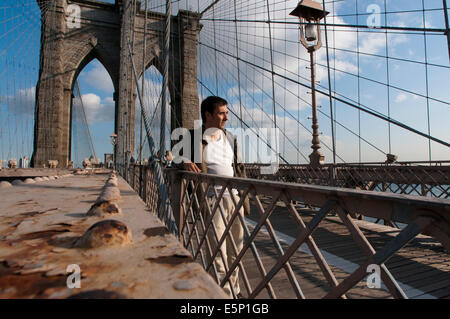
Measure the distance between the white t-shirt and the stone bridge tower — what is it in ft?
42.0

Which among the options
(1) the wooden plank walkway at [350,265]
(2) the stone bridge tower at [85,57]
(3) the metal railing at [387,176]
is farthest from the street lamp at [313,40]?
(2) the stone bridge tower at [85,57]

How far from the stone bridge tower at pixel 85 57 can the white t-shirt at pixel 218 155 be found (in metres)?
12.8

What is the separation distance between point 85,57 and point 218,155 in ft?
62.0

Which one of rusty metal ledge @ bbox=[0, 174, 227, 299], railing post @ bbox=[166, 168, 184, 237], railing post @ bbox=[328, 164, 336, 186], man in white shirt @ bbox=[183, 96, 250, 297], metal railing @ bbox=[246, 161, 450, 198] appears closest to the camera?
rusty metal ledge @ bbox=[0, 174, 227, 299]

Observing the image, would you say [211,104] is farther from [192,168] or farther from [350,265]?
[350,265]

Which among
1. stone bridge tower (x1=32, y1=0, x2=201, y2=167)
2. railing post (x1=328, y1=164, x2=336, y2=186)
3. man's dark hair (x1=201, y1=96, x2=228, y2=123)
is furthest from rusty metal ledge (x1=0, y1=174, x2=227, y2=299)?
stone bridge tower (x1=32, y1=0, x2=201, y2=167)

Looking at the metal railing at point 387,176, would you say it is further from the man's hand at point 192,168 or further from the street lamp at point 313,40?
the man's hand at point 192,168

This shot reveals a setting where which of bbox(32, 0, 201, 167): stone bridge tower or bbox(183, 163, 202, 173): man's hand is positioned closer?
bbox(183, 163, 202, 173): man's hand

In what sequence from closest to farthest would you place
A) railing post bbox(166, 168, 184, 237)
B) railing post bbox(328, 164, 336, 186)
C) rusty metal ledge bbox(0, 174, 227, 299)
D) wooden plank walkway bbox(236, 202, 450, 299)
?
rusty metal ledge bbox(0, 174, 227, 299) < railing post bbox(166, 168, 184, 237) < wooden plank walkway bbox(236, 202, 450, 299) < railing post bbox(328, 164, 336, 186)

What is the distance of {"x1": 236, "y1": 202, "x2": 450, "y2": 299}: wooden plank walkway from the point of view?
2.31 meters

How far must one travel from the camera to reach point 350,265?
2.95 m

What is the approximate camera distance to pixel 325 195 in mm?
714

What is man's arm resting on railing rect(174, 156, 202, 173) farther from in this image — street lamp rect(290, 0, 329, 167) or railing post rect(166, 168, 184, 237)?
street lamp rect(290, 0, 329, 167)

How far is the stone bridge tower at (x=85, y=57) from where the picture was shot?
1484 centimetres
